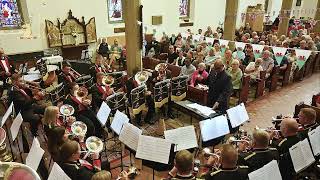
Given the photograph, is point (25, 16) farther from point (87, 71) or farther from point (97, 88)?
point (97, 88)

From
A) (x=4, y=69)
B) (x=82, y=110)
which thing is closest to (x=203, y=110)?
(x=82, y=110)

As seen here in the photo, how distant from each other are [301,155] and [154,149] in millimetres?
1874

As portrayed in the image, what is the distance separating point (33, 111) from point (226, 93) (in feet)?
13.4

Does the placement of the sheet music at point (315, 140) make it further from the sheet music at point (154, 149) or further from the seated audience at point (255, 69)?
the seated audience at point (255, 69)

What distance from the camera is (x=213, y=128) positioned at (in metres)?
4.19

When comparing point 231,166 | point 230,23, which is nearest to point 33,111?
point 231,166

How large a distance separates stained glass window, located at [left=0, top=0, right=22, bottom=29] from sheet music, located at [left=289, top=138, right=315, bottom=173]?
35.2ft

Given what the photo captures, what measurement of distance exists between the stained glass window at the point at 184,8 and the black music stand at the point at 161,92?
10495mm

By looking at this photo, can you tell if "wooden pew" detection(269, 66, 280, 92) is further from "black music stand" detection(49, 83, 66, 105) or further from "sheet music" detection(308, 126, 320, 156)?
"black music stand" detection(49, 83, 66, 105)

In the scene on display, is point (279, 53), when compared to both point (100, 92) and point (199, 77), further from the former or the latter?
point (100, 92)

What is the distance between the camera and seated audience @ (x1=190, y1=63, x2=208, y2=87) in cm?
714

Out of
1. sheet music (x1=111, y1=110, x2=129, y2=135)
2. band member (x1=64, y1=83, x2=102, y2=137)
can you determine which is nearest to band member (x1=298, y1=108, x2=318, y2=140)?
sheet music (x1=111, y1=110, x2=129, y2=135)

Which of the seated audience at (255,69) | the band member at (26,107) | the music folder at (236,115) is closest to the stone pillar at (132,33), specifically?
the seated audience at (255,69)

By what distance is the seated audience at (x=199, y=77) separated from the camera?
7141 mm
